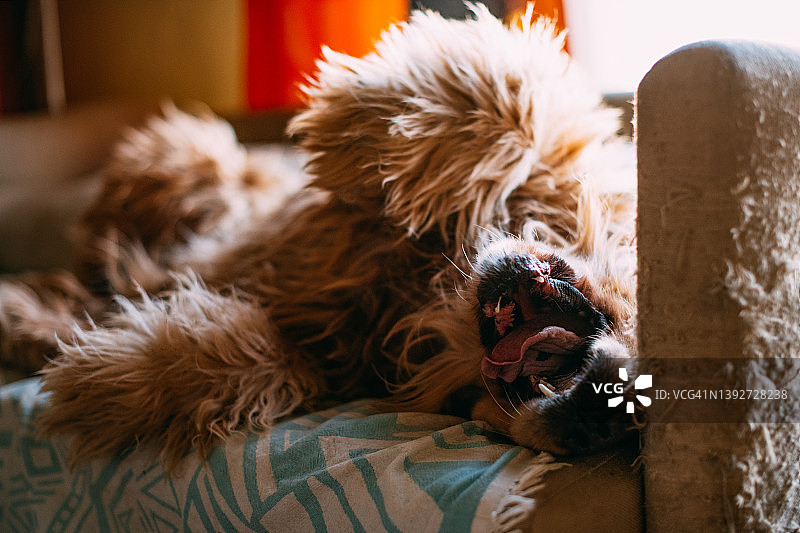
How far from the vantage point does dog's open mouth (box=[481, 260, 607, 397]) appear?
0.49m

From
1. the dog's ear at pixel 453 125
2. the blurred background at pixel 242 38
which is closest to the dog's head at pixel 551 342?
the dog's ear at pixel 453 125

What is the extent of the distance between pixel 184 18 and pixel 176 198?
4.13 ft

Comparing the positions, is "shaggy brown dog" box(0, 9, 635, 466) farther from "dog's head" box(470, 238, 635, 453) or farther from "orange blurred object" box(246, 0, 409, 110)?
"orange blurred object" box(246, 0, 409, 110)

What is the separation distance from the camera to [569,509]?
1.44 feet

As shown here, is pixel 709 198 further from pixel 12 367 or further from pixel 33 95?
pixel 33 95

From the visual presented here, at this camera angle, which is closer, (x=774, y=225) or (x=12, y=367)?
(x=774, y=225)

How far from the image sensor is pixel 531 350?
50 cm

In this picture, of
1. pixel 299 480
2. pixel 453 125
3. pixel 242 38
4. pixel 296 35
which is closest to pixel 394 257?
pixel 453 125

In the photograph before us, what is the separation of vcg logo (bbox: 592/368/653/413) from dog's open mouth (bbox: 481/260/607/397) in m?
0.04

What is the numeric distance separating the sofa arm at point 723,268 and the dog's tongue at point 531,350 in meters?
0.07

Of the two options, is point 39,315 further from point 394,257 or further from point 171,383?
point 394,257

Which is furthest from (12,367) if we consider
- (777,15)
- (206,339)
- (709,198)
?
(777,15)

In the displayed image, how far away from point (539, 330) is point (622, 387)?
76 mm

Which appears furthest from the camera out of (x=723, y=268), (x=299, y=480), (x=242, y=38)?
(x=242, y=38)
